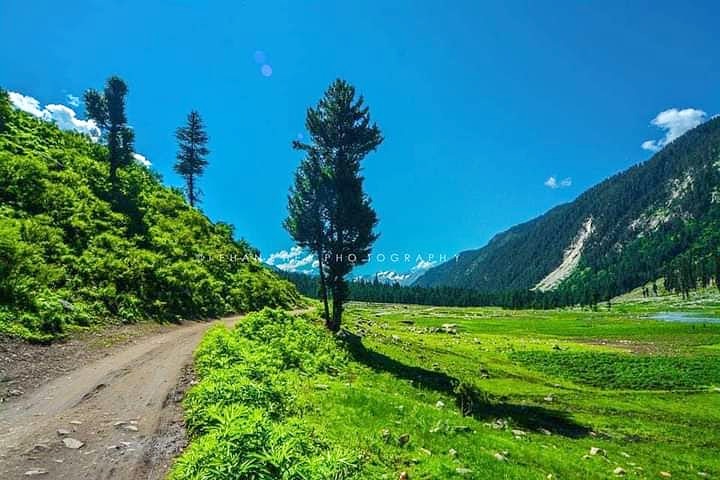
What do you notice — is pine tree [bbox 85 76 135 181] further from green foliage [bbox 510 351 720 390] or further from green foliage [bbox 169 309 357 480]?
green foliage [bbox 510 351 720 390]

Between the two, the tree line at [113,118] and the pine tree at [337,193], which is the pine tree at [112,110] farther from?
the pine tree at [337,193]

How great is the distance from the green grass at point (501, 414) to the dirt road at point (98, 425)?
7.72 ft

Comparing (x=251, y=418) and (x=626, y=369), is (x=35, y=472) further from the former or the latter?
(x=626, y=369)

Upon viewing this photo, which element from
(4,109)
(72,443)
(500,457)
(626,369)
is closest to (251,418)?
(72,443)

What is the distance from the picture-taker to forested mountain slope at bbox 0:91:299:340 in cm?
2178

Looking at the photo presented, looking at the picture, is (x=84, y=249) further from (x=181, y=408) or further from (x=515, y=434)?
(x=515, y=434)

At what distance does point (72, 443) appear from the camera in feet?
31.2

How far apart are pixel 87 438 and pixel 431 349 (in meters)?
35.2

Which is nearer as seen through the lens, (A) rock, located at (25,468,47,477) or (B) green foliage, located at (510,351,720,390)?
(A) rock, located at (25,468,47,477)

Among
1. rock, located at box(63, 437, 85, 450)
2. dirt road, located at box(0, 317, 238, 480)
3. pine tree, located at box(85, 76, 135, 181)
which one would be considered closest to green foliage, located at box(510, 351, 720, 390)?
dirt road, located at box(0, 317, 238, 480)

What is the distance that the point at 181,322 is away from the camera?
28.9 metres

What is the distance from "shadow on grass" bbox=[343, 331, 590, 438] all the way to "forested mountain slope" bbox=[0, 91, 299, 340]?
51.7ft

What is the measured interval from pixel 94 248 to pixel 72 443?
2521cm

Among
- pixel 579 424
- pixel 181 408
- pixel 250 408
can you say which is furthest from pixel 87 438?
pixel 579 424
